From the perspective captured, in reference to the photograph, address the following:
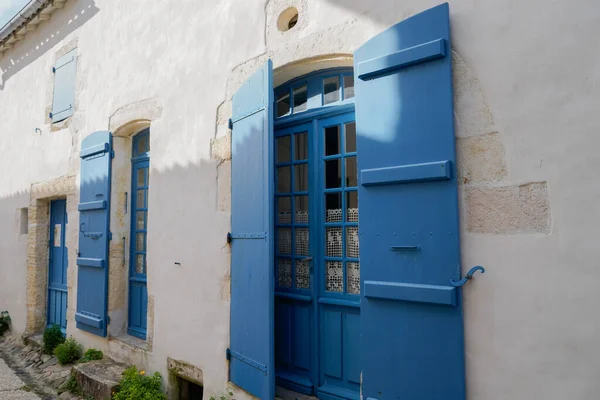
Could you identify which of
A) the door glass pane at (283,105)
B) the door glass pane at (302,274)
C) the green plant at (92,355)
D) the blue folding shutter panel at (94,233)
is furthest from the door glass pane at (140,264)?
the door glass pane at (283,105)

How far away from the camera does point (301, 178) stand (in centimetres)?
333

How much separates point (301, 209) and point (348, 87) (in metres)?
0.93

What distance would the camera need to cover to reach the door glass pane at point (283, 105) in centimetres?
349

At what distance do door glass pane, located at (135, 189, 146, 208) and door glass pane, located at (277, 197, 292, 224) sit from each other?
79.3 inches

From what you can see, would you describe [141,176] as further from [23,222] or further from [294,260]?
[23,222]

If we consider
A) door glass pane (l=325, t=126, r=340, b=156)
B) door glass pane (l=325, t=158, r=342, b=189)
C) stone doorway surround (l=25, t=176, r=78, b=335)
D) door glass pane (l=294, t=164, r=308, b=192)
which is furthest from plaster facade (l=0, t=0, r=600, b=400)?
Result: door glass pane (l=325, t=158, r=342, b=189)

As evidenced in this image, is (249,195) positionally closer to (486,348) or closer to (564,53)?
(486,348)

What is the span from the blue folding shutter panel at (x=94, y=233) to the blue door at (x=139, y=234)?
0.86ft

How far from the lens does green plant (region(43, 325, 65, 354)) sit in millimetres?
5535

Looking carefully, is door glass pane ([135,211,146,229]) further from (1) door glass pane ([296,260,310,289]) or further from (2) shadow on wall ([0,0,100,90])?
(2) shadow on wall ([0,0,100,90])

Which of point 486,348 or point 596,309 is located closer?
point 596,309

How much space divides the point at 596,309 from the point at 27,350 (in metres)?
6.61

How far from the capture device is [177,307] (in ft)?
12.9

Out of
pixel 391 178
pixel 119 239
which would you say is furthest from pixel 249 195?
pixel 119 239
